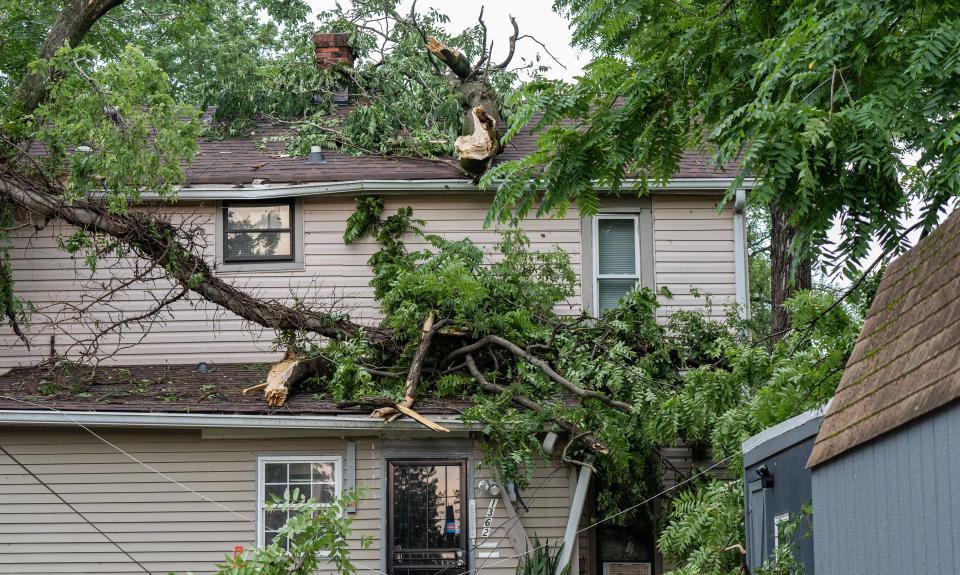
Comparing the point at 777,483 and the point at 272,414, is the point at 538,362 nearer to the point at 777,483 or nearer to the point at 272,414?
the point at 272,414

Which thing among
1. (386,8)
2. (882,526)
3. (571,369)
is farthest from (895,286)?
A: (386,8)

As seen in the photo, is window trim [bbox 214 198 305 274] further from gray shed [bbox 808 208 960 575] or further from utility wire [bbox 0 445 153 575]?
gray shed [bbox 808 208 960 575]

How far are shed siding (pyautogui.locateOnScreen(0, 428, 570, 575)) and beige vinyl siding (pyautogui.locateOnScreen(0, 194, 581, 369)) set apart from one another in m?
1.88

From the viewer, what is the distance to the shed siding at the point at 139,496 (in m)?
14.0

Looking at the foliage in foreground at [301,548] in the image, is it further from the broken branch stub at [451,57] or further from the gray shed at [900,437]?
the broken branch stub at [451,57]

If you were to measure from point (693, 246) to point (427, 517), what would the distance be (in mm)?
5061

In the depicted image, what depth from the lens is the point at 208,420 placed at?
13.4m

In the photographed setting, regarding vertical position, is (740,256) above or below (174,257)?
above

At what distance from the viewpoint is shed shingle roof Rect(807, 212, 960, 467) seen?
466 cm

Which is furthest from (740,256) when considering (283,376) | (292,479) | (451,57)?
(292,479)

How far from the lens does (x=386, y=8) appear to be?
1884 centimetres

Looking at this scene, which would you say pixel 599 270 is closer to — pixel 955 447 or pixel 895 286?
pixel 895 286

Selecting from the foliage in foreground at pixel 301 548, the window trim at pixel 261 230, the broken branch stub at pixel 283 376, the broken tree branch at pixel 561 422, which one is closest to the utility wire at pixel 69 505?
the broken branch stub at pixel 283 376

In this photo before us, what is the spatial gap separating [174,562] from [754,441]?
300 inches
